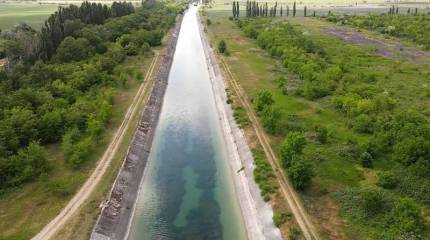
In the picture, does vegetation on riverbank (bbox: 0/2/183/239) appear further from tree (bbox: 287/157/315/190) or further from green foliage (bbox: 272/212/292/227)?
tree (bbox: 287/157/315/190)

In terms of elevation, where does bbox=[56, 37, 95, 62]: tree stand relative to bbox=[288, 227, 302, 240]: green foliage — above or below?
above

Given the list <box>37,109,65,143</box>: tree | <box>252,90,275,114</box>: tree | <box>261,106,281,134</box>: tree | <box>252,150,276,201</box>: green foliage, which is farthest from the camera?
<box>252,90,275,114</box>: tree

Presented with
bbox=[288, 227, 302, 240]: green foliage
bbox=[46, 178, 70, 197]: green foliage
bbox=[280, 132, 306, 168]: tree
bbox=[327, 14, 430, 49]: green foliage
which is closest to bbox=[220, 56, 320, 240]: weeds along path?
bbox=[288, 227, 302, 240]: green foliage

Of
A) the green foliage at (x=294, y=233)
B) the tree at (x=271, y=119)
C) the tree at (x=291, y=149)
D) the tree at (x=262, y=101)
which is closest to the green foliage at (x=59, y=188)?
the green foliage at (x=294, y=233)

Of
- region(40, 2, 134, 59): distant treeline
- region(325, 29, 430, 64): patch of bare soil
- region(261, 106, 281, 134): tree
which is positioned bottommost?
region(261, 106, 281, 134): tree

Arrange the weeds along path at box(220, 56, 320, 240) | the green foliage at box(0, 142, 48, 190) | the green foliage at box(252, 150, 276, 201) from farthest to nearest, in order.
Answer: the green foliage at box(0, 142, 48, 190) → the green foliage at box(252, 150, 276, 201) → the weeds along path at box(220, 56, 320, 240)

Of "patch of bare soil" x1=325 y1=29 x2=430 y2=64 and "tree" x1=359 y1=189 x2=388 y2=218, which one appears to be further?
"patch of bare soil" x1=325 y1=29 x2=430 y2=64

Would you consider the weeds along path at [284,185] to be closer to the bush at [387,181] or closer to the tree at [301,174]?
the tree at [301,174]

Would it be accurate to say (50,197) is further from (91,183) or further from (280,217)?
(280,217)
